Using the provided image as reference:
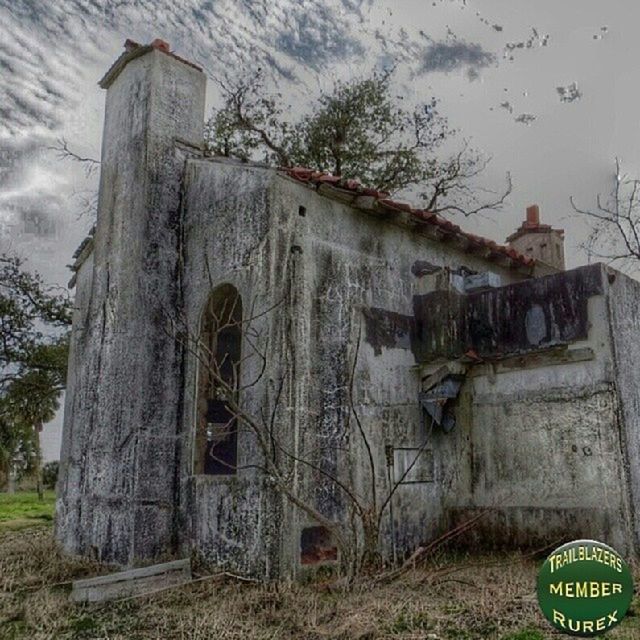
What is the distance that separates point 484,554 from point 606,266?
4321 millimetres

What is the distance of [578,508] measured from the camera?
8680 mm

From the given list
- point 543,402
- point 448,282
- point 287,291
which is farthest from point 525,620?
point 448,282

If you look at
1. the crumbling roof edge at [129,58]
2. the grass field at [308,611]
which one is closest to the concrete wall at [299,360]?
the grass field at [308,611]

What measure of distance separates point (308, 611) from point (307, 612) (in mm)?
22

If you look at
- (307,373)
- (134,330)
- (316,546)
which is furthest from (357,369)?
(134,330)

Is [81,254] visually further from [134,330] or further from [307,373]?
[307,373]

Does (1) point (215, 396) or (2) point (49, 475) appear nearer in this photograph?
(1) point (215, 396)

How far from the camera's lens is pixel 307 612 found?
6215mm

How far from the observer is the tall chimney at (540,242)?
14.9 m

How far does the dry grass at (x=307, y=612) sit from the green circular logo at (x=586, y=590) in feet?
7.46

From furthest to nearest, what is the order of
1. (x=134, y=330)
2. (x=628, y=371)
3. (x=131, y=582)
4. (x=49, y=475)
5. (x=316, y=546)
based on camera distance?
(x=49, y=475)
(x=134, y=330)
(x=628, y=371)
(x=316, y=546)
(x=131, y=582)

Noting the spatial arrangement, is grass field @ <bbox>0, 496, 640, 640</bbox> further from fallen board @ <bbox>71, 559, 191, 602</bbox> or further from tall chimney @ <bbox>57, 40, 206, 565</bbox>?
tall chimney @ <bbox>57, 40, 206, 565</bbox>

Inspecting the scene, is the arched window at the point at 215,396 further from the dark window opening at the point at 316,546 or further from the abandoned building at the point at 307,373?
the dark window opening at the point at 316,546

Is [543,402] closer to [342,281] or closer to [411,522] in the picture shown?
[411,522]
